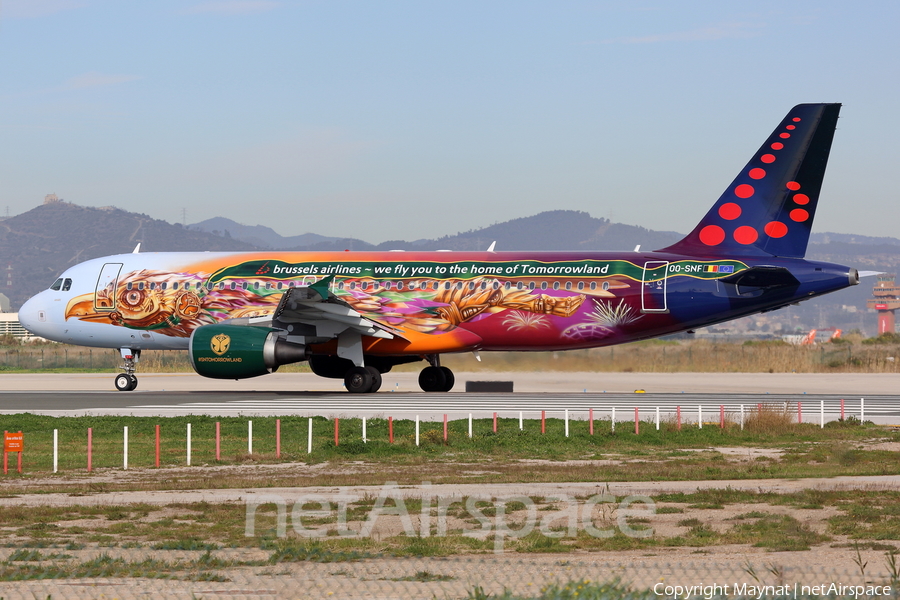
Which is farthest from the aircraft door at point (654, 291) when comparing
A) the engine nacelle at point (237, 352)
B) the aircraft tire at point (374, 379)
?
the engine nacelle at point (237, 352)

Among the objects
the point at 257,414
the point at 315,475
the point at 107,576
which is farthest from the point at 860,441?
the point at 107,576

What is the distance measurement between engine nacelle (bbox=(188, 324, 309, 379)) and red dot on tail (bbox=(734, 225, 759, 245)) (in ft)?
53.2

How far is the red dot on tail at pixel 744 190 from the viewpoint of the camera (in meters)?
39.8

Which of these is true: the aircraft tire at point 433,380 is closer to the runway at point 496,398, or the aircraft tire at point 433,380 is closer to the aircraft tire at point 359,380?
the runway at point 496,398

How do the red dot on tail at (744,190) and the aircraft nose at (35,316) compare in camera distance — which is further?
the aircraft nose at (35,316)

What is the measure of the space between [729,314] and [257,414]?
16.8 metres

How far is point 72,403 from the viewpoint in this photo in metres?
37.1

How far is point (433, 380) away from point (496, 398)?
498 centimetres

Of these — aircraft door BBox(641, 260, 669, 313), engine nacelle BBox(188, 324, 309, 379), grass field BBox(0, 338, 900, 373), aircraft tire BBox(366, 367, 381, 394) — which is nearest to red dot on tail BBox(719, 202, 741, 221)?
aircraft door BBox(641, 260, 669, 313)

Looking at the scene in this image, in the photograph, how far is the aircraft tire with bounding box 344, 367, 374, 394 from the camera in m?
40.1

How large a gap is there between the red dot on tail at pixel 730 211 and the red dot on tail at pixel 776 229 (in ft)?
3.77


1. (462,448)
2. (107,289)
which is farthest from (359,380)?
(462,448)

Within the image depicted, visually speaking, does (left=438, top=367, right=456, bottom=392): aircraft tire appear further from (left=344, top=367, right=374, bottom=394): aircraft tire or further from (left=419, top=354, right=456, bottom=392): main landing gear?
(left=344, top=367, right=374, bottom=394): aircraft tire

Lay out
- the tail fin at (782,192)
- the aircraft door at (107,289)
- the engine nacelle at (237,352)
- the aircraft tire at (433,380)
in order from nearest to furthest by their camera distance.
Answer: the engine nacelle at (237,352) → the tail fin at (782,192) → the aircraft tire at (433,380) → the aircraft door at (107,289)
